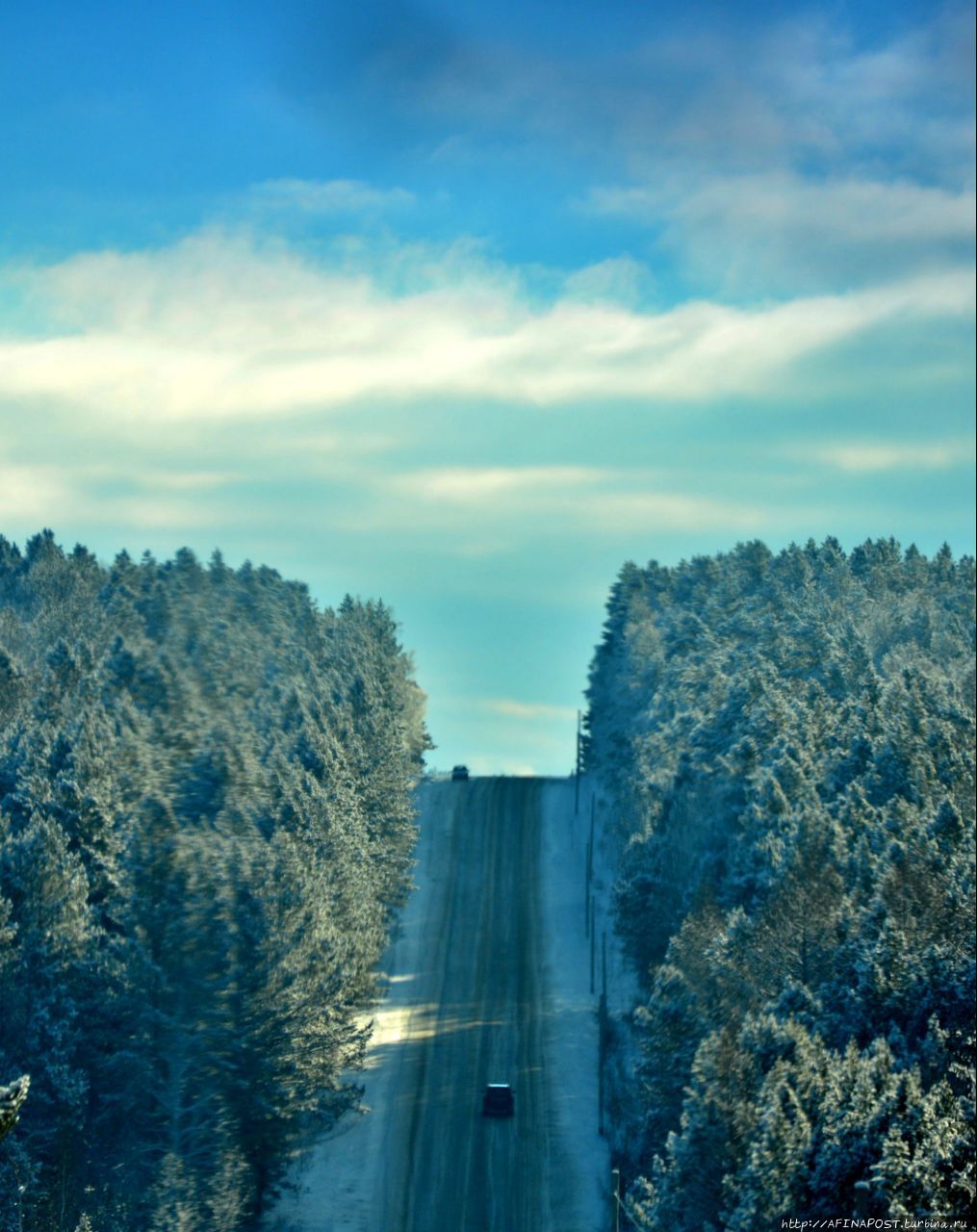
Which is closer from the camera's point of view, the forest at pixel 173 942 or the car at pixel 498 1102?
the forest at pixel 173 942

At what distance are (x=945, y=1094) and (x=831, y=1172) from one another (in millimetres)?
3066

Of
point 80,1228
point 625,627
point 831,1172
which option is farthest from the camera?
point 625,627

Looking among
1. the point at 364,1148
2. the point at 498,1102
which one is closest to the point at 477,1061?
the point at 498,1102

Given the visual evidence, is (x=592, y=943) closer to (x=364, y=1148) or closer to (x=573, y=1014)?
(x=573, y=1014)

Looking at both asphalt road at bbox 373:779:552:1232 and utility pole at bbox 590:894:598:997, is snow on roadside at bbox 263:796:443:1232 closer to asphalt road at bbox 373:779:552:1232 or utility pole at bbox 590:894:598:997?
asphalt road at bbox 373:779:552:1232

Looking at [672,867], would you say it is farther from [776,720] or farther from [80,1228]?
[80,1228]

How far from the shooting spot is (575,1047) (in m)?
78.6

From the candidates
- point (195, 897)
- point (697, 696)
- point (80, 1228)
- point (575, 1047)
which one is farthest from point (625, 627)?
point (80, 1228)

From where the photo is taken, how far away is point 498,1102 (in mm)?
71375

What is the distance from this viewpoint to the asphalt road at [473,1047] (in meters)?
63.6

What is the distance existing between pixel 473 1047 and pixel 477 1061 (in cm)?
154

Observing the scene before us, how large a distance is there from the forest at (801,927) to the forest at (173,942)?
506 inches

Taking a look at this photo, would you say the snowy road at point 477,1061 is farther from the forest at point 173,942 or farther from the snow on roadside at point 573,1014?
the forest at point 173,942

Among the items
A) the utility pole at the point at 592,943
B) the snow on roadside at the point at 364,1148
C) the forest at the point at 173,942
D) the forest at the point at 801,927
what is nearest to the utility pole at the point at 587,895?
the utility pole at the point at 592,943
